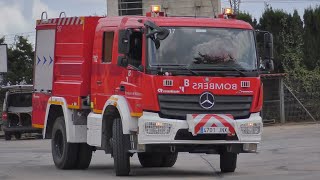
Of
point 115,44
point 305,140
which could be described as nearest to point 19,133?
point 305,140

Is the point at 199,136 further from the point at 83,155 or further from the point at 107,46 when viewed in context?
the point at 83,155

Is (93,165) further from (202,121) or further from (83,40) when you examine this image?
(202,121)

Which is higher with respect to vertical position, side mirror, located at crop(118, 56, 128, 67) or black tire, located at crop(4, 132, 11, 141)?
side mirror, located at crop(118, 56, 128, 67)

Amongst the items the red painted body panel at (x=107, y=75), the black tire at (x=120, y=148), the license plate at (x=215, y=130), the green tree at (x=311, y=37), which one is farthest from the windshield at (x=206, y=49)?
the green tree at (x=311, y=37)

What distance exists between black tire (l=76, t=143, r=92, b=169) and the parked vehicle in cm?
1381

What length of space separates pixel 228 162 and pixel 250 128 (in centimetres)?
159

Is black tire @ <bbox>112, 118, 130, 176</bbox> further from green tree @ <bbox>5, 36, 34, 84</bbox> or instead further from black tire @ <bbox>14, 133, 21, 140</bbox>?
green tree @ <bbox>5, 36, 34, 84</bbox>

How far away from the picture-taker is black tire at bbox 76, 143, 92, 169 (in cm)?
1680

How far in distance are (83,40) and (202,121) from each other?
3612 mm

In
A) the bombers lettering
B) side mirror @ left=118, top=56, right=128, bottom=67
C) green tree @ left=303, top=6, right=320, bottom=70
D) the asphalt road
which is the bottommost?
the asphalt road

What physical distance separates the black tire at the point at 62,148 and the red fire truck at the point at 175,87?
1.26 meters

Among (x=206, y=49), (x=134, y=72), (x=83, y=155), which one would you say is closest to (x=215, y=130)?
(x=206, y=49)

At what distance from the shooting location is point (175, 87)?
1371 centimetres

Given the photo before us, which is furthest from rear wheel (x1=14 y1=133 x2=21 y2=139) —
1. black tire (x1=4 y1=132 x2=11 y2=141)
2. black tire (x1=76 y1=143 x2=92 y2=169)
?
black tire (x1=76 y1=143 x2=92 y2=169)
